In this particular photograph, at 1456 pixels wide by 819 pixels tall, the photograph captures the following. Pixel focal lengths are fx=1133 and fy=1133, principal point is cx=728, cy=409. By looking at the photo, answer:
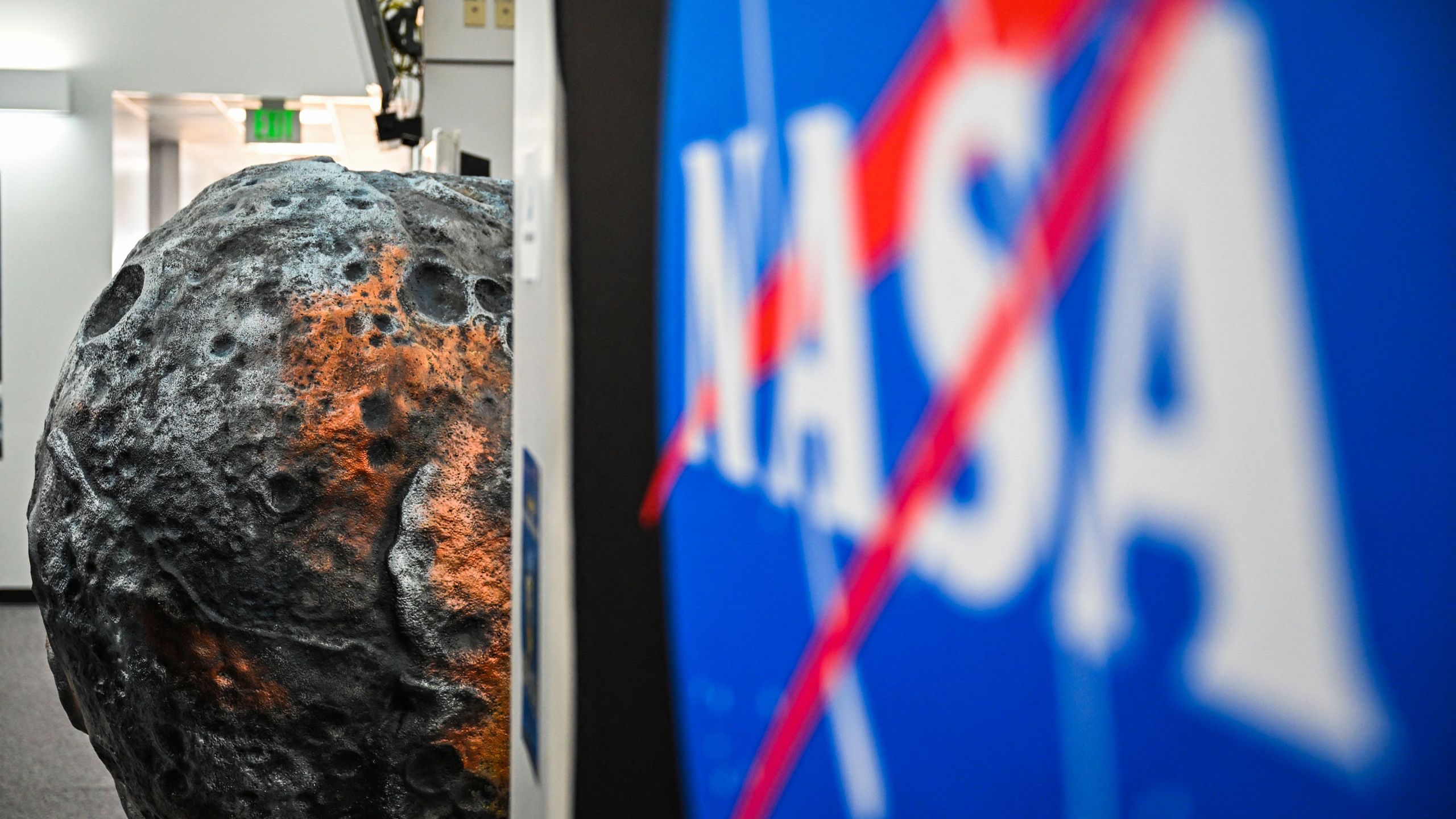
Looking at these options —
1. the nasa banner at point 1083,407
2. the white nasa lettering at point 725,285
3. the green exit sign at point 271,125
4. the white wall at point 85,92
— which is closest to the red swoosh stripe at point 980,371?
the nasa banner at point 1083,407

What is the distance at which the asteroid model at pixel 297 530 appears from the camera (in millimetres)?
1981

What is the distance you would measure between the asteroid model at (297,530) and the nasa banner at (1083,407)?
4.51ft

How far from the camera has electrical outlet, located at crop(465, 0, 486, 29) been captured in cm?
715

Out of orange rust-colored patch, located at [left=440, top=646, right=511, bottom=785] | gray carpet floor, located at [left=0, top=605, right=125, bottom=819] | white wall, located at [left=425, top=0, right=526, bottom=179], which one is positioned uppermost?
white wall, located at [left=425, top=0, right=526, bottom=179]

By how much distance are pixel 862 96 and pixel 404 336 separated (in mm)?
1579

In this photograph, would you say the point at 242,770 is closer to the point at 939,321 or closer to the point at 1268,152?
the point at 939,321

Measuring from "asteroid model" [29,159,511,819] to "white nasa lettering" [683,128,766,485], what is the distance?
1355 millimetres

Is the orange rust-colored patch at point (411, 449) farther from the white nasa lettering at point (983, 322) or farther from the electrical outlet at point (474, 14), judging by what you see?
the electrical outlet at point (474, 14)

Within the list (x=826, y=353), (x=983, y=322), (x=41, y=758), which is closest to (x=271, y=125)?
(x=41, y=758)

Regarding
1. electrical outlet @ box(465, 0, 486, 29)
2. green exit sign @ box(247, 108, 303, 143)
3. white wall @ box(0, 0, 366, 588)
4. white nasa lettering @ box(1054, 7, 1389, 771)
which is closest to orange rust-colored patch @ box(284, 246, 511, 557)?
white nasa lettering @ box(1054, 7, 1389, 771)

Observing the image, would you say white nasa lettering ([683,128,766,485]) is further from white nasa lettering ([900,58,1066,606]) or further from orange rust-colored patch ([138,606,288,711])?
orange rust-colored patch ([138,606,288,711])

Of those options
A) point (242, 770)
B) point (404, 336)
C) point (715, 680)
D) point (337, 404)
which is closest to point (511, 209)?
point (404, 336)

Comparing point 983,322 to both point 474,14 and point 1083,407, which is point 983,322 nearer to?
point 1083,407

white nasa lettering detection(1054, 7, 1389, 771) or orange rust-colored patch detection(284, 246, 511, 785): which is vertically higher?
white nasa lettering detection(1054, 7, 1389, 771)
